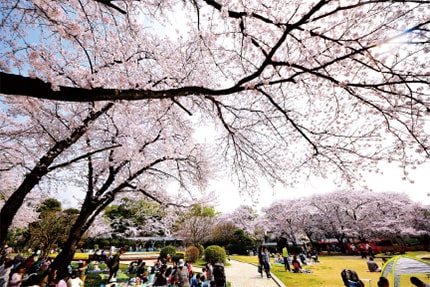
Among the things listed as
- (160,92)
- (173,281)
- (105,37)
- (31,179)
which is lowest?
(173,281)

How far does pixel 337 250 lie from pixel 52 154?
31.6 m

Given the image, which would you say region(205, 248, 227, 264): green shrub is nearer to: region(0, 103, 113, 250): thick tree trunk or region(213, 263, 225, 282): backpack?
region(213, 263, 225, 282): backpack

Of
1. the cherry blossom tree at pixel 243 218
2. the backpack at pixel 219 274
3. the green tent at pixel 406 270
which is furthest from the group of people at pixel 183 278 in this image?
the cherry blossom tree at pixel 243 218

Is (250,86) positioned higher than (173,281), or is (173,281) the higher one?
(250,86)

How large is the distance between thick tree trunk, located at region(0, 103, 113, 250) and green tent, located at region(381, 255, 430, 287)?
10681 millimetres

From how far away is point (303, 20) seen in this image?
3189 mm

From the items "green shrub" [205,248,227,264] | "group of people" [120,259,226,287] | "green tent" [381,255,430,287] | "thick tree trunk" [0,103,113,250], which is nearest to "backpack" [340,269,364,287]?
"green tent" [381,255,430,287]

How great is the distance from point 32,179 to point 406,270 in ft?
37.8

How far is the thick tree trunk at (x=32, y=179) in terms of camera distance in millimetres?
5234

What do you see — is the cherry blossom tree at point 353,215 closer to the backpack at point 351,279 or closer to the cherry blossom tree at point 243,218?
the cherry blossom tree at point 243,218

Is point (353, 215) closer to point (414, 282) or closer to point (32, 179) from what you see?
point (414, 282)

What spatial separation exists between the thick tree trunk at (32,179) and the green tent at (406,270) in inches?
420

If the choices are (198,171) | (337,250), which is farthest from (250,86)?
(337,250)

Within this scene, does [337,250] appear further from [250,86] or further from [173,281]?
[250,86]
